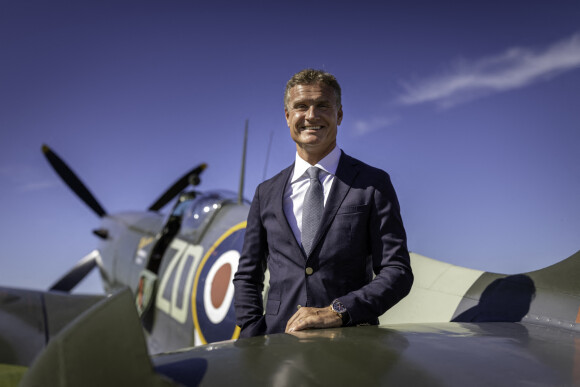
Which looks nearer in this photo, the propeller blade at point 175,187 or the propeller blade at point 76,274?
the propeller blade at point 76,274

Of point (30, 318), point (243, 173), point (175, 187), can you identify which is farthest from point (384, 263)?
point (175, 187)

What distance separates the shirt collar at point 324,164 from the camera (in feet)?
7.68

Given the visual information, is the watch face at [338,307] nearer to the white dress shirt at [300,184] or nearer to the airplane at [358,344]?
the airplane at [358,344]

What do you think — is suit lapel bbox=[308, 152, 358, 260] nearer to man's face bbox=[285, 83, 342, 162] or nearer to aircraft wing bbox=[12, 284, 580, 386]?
man's face bbox=[285, 83, 342, 162]

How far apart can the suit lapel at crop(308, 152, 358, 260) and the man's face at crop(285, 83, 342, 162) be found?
148 millimetres

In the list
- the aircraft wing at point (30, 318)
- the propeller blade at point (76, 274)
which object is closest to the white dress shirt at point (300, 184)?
the aircraft wing at point (30, 318)

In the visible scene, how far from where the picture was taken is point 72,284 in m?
11.8

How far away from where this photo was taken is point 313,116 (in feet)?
7.36

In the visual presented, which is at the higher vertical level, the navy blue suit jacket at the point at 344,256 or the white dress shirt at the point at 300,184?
the white dress shirt at the point at 300,184

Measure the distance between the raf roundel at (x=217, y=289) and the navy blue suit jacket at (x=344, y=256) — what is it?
6.76ft

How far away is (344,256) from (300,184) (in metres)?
0.49

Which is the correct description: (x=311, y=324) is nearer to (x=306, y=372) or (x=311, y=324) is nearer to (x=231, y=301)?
(x=306, y=372)

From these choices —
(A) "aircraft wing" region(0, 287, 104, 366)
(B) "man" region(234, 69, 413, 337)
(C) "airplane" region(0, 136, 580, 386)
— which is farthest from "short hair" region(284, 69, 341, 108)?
(A) "aircraft wing" region(0, 287, 104, 366)

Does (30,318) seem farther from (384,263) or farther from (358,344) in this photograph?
(384,263)
